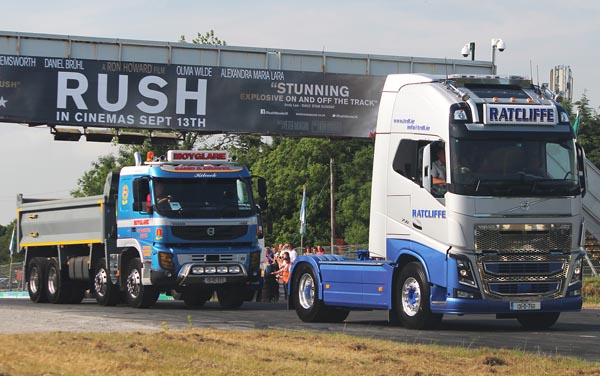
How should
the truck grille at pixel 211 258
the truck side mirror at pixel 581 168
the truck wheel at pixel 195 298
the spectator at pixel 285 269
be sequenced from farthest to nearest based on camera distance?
the spectator at pixel 285 269, the truck wheel at pixel 195 298, the truck grille at pixel 211 258, the truck side mirror at pixel 581 168

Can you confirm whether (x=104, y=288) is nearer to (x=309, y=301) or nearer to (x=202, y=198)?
(x=202, y=198)

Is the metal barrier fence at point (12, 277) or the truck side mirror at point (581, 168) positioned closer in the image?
the truck side mirror at point (581, 168)

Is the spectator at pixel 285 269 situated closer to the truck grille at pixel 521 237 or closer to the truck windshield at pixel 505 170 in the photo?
the truck grille at pixel 521 237

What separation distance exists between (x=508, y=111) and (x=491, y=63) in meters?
24.9

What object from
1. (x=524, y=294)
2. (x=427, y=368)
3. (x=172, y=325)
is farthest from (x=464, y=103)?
(x=427, y=368)

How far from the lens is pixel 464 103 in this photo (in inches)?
719

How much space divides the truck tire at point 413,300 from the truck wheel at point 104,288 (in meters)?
8.94

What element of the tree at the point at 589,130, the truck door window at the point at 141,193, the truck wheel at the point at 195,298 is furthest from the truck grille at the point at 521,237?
the tree at the point at 589,130

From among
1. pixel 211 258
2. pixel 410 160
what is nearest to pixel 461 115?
pixel 410 160

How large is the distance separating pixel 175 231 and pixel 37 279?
23.1 feet

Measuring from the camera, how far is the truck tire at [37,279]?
97.0 ft

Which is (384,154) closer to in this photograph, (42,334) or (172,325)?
(172,325)

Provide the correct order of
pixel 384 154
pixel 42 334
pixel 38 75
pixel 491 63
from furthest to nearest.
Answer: pixel 491 63
pixel 38 75
pixel 384 154
pixel 42 334

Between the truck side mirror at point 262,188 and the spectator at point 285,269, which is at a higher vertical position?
the truck side mirror at point 262,188
